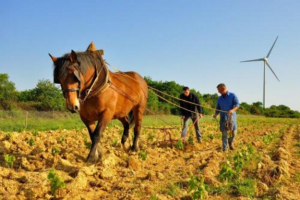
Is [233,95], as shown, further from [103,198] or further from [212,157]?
[103,198]

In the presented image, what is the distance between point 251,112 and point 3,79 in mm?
57950

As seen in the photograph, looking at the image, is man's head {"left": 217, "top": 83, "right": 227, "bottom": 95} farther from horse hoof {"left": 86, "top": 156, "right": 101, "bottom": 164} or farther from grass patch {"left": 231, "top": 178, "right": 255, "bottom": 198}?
horse hoof {"left": 86, "top": 156, "right": 101, "bottom": 164}

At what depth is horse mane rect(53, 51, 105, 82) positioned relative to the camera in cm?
443

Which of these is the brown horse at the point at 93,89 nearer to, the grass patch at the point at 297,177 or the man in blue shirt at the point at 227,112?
the man in blue shirt at the point at 227,112

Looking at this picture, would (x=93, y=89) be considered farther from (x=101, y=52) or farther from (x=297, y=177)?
(x=297, y=177)

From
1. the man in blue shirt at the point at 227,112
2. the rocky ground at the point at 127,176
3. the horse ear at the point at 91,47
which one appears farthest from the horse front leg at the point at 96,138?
the man in blue shirt at the point at 227,112

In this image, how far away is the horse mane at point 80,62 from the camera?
4.43 m

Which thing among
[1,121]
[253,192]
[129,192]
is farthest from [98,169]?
[1,121]

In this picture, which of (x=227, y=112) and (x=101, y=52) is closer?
(x=101, y=52)

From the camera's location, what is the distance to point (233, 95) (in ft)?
25.0

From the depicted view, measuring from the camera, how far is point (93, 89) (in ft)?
16.4

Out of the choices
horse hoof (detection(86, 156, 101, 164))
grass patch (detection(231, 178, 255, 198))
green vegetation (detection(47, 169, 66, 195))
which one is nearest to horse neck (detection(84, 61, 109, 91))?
horse hoof (detection(86, 156, 101, 164))

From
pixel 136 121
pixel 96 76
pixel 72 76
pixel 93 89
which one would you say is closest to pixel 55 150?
pixel 93 89

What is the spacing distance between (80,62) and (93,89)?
1.81 ft
